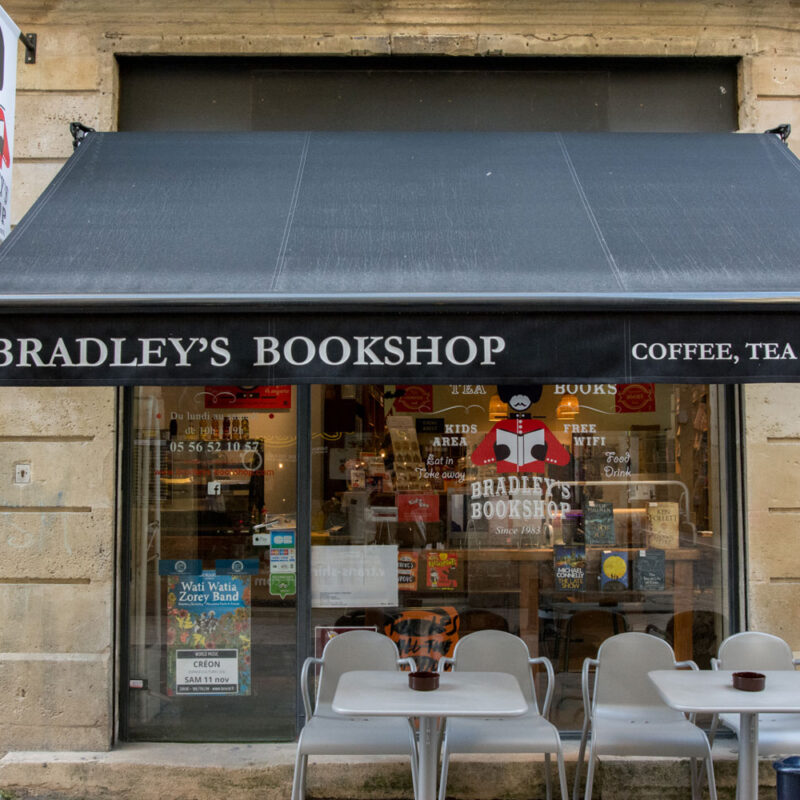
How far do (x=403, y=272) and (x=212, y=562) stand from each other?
8.29ft

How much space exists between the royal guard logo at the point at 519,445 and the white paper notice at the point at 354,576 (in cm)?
88

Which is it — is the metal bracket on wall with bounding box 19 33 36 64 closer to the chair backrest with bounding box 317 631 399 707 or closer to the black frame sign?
the black frame sign

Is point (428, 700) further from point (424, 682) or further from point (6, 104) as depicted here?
point (6, 104)

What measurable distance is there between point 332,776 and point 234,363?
8.78 feet

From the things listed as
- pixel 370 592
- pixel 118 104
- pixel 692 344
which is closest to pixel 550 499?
pixel 370 592

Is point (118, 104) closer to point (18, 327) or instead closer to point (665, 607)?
point (18, 327)

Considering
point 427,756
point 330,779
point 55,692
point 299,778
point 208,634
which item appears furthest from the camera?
point 208,634

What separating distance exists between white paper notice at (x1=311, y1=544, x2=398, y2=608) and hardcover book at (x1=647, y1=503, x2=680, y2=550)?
5.48 feet

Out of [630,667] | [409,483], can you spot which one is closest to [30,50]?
[409,483]

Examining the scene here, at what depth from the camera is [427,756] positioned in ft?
13.0

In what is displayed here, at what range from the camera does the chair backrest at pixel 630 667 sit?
4.79 meters

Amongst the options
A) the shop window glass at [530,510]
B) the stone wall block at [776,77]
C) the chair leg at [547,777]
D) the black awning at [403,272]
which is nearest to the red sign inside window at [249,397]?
the shop window glass at [530,510]

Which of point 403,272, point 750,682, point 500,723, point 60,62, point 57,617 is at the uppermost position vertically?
point 60,62

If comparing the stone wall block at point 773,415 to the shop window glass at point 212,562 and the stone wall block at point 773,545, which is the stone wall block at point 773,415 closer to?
the stone wall block at point 773,545
